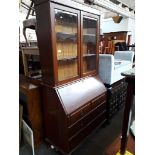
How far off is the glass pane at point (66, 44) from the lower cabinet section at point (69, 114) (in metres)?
0.19

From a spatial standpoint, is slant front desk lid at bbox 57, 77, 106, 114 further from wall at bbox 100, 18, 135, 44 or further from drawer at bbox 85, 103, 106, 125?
wall at bbox 100, 18, 135, 44

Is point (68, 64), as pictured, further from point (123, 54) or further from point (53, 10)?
point (123, 54)

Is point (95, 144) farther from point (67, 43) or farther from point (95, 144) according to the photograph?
point (67, 43)

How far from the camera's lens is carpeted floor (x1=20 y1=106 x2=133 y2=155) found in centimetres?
198

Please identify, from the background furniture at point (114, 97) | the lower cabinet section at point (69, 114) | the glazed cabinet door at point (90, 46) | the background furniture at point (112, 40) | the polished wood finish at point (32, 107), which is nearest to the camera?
the lower cabinet section at point (69, 114)

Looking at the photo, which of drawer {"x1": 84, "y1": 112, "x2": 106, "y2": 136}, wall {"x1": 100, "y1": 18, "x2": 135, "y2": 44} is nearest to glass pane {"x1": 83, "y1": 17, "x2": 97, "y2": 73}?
drawer {"x1": 84, "y1": 112, "x2": 106, "y2": 136}

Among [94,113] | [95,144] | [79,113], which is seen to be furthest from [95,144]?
[79,113]

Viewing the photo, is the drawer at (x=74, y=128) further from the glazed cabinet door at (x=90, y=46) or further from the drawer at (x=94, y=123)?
the glazed cabinet door at (x=90, y=46)

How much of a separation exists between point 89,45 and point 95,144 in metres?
1.45

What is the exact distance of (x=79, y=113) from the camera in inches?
74.4

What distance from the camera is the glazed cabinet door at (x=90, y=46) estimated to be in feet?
7.20

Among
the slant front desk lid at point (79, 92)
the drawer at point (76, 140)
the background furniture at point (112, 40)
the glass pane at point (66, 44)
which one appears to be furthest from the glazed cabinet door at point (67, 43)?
the background furniture at point (112, 40)
